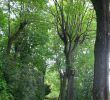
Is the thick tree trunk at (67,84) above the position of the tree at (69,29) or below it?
below

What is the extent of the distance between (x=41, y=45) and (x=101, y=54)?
71.5 ft

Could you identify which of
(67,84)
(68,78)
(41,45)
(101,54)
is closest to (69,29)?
(68,78)

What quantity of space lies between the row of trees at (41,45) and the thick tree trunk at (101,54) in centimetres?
744

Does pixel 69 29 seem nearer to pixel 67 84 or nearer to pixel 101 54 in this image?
pixel 67 84

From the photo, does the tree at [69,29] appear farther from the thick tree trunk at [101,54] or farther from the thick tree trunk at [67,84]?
the thick tree trunk at [101,54]

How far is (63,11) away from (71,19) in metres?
1.14

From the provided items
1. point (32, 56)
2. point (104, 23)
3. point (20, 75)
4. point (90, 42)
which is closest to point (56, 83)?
point (90, 42)

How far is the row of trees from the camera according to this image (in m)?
19.9

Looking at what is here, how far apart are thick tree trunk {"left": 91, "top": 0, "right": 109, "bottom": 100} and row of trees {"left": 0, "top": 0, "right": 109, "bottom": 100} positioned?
24.4 feet

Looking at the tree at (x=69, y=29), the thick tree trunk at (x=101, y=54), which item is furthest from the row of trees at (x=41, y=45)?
the thick tree trunk at (x=101, y=54)

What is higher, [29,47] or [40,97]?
[29,47]

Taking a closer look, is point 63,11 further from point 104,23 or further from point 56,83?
point 56,83

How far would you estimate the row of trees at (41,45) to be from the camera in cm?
1991

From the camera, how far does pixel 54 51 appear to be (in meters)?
37.1
